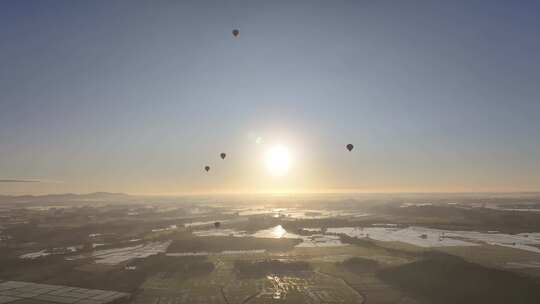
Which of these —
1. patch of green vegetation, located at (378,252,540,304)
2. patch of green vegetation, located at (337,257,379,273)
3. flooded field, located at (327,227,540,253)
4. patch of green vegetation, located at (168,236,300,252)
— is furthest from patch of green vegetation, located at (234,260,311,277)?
flooded field, located at (327,227,540,253)

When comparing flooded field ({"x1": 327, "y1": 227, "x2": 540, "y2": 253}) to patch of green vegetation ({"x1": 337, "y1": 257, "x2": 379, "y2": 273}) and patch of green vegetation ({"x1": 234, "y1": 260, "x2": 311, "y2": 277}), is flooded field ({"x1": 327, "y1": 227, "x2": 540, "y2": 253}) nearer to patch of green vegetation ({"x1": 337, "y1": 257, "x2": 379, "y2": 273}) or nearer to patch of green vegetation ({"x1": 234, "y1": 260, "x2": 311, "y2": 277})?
patch of green vegetation ({"x1": 337, "y1": 257, "x2": 379, "y2": 273})

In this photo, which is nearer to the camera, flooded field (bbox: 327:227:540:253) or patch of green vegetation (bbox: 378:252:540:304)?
patch of green vegetation (bbox: 378:252:540:304)

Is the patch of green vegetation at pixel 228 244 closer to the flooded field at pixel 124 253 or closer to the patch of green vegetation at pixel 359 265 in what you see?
the flooded field at pixel 124 253

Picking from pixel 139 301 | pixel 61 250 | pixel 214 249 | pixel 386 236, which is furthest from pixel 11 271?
pixel 386 236

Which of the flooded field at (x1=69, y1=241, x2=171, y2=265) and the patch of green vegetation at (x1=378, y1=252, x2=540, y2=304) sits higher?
the patch of green vegetation at (x1=378, y1=252, x2=540, y2=304)

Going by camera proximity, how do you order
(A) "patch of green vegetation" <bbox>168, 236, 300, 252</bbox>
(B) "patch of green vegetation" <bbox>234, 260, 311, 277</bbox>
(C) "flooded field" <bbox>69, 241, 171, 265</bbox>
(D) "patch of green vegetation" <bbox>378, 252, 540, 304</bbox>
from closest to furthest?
(D) "patch of green vegetation" <bbox>378, 252, 540, 304</bbox>, (B) "patch of green vegetation" <bbox>234, 260, 311, 277</bbox>, (C) "flooded field" <bbox>69, 241, 171, 265</bbox>, (A) "patch of green vegetation" <bbox>168, 236, 300, 252</bbox>

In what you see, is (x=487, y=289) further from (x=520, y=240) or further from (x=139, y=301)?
(x=520, y=240)

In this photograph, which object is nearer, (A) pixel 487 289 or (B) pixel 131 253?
(A) pixel 487 289

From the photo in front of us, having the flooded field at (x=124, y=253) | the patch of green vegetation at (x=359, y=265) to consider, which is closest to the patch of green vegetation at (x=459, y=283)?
the patch of green vegetation at (x=359, y=265)

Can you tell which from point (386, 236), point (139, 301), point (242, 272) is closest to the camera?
point (139, 301)
